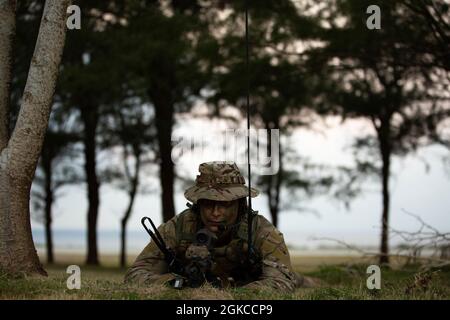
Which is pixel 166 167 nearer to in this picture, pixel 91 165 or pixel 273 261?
pixel 91 165

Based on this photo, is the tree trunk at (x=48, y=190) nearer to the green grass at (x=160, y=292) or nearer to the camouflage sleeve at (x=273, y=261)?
the green grass at (x=160, y=292)

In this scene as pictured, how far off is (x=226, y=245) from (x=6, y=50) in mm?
3309

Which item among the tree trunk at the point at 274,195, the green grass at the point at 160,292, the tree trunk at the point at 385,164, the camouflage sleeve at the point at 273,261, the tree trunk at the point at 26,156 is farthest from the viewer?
the tree trunk at the point at 274,195

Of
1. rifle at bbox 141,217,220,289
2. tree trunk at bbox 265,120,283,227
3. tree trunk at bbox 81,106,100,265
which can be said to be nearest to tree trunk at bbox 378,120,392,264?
tree trunk at bbox 265,120,283,227

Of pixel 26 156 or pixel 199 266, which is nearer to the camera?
pixel 199 266

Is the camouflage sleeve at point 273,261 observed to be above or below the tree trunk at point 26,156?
below

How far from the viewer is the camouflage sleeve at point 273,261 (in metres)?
5.98

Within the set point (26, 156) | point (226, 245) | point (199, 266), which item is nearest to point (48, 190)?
point (26, 156)

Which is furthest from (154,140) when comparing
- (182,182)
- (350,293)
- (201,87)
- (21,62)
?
(350,293)

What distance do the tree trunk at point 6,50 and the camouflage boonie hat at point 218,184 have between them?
7.64ft

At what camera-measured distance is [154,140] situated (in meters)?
21.7

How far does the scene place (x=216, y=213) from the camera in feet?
21.1

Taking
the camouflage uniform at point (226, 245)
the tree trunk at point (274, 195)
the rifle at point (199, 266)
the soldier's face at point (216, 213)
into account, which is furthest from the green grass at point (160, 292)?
the tree trunk at point (274, 195)
